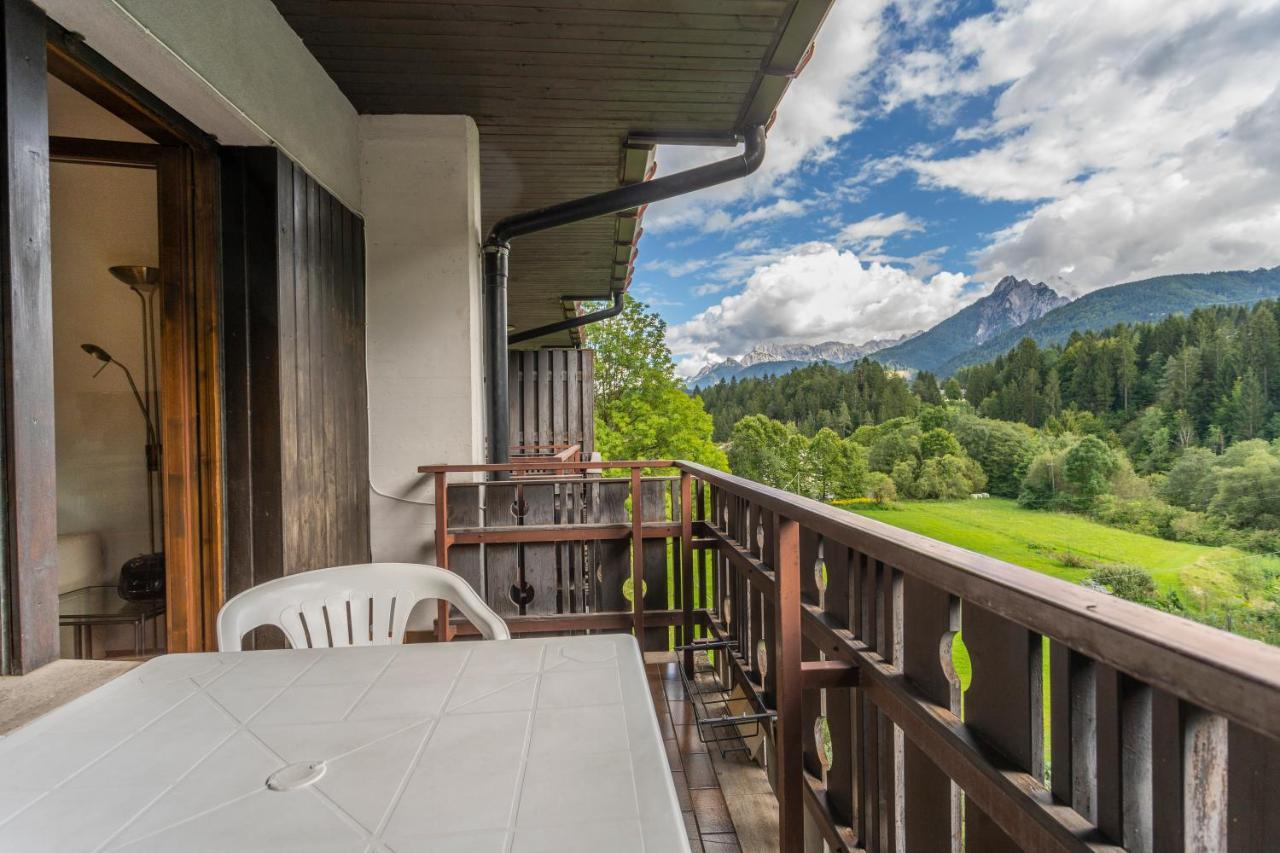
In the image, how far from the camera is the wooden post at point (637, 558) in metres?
3.16

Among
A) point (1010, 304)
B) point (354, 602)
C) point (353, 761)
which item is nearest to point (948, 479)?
point (354, 602)

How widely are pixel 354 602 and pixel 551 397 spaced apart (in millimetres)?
8291

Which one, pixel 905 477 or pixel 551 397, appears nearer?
pixel 551 397

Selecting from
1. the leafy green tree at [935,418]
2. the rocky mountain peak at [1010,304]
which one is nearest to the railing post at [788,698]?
the leafy green tree at [935,418]

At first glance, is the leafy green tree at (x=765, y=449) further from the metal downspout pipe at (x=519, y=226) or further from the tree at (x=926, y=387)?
the metal downspout pipe at (x=519, y=226)

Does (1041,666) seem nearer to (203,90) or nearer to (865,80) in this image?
(203,90)

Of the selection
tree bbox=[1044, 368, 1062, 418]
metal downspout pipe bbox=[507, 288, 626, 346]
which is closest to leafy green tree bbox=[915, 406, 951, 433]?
tree bbox=[1044, 368, 1062, 418]

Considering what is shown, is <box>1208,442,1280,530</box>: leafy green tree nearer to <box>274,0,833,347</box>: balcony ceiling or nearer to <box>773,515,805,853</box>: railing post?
<box>274,0,833,347</box>: balcony ceiling

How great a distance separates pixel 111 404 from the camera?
2.18 meters

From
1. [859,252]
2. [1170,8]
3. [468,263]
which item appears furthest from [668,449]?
[859,252]

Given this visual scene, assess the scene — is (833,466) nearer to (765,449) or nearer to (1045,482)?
(765,449)

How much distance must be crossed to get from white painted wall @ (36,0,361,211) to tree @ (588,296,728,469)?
16.3m

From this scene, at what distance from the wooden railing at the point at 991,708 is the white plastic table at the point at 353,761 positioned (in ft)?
1.38

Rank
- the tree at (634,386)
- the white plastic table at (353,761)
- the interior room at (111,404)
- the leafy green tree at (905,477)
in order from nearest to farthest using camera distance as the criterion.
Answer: the white plastic table at (353,761) → the interior room at (111,404) → the leafy green tree at (905,477) → the tree at (634,386)
